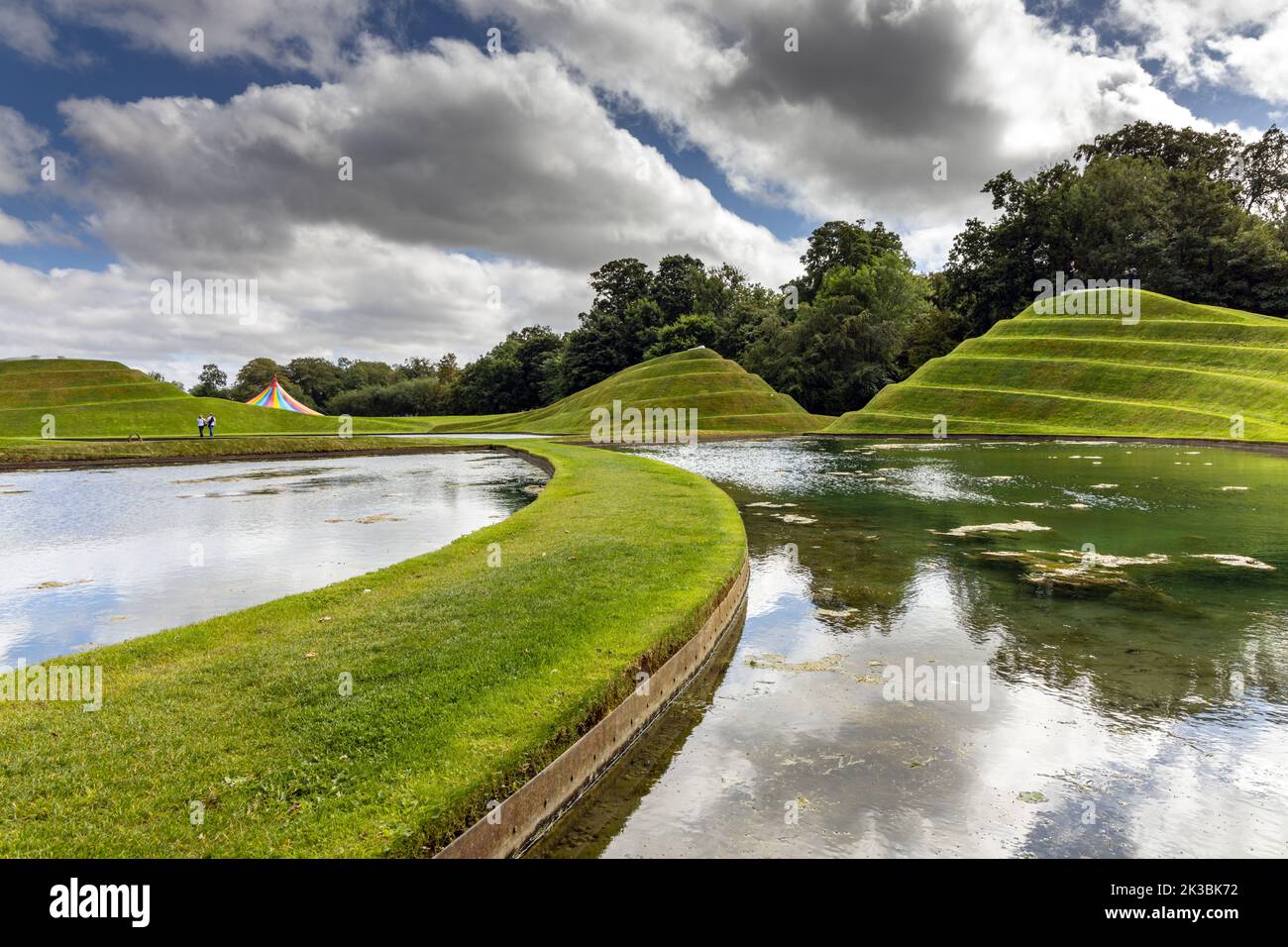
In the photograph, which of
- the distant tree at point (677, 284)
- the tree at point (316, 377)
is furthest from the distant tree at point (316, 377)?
the distant tree at point (677, 284)

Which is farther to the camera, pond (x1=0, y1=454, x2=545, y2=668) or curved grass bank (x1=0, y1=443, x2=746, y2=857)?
pond (x1=0, y1=454, x2=545, y2=668)

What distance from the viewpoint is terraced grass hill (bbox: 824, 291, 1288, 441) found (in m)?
55.0

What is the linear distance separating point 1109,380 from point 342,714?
74966mm

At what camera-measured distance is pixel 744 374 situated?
3674 inches

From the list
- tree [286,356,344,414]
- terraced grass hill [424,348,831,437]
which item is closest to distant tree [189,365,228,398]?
tree [286,356,344,414]

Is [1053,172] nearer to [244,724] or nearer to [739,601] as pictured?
[739,601]

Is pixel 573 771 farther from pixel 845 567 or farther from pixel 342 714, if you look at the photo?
pixel 845 567

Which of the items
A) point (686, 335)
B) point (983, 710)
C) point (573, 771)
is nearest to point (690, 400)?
point (686, 335)

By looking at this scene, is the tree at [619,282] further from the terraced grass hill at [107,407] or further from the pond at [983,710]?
the pond at [983,710]

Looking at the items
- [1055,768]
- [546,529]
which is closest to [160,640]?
[546,529]

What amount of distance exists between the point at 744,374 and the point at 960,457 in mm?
52436

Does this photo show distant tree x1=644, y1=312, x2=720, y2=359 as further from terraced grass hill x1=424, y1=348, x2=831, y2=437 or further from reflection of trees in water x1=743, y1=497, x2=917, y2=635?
reflection of trees in water x1=743, y1=497, x2=917, y2=635

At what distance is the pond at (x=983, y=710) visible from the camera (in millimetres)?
6113

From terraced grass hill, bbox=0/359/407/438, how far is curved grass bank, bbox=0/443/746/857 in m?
67.8
